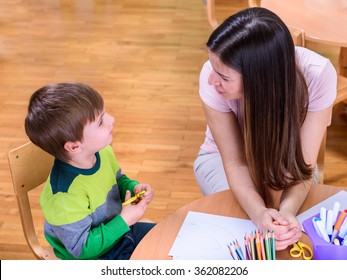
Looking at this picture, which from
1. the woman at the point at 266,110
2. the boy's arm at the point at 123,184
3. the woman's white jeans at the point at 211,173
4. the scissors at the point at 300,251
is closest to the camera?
the scissors at the point at 300,251

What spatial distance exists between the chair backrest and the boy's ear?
0.68 ft

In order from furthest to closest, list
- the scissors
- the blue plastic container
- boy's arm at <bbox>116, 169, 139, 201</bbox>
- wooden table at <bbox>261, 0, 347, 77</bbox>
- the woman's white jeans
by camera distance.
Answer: wooden table at <bbox>261, 0, 347, 77</bbox>
the woman's white jeans
boy's arm at <bbox>116, 169, 139, 201</bbox>
the scissors
the blue plastic container

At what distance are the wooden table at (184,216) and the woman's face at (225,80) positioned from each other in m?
0.28

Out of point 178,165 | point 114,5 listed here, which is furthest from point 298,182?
point 114,5

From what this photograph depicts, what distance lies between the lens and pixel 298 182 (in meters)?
1.71

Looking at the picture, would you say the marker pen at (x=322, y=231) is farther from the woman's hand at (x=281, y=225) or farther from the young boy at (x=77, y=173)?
the young boy at (x=77, y=173)

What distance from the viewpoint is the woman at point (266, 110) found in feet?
5.27

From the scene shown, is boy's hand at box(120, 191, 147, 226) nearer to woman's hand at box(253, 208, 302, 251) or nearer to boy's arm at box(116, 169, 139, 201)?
boy's arm at box(116, 169, 139, 201)

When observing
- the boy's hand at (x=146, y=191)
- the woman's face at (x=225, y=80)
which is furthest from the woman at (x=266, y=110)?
the boy's hand at (x=146, y=191)

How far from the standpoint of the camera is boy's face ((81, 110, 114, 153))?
1.66 meters

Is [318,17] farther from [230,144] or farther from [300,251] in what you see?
[300,251]

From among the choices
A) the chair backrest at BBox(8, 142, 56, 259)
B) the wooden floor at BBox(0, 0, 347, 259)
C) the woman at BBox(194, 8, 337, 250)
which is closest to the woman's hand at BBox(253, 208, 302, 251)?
the woman at BBox(194, 8, 337, 250)

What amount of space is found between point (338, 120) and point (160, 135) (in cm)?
100
